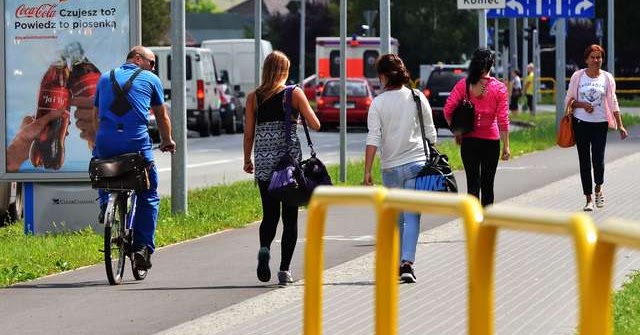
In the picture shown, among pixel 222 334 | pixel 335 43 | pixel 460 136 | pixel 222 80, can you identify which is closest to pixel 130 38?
pixel 460 136

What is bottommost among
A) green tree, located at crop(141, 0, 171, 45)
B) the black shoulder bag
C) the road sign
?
the black shoulder bag

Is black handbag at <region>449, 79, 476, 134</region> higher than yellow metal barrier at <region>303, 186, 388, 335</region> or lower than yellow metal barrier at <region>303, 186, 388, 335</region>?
higher

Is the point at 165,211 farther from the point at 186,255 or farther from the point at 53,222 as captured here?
the point at 186,255

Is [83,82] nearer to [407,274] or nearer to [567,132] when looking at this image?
[567,132]

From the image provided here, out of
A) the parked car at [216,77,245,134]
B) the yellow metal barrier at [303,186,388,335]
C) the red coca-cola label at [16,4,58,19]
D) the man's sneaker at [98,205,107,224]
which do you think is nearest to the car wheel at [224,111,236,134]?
the parked car at [216,77,245,134]

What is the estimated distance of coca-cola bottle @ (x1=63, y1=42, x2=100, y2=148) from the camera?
15.7 metres

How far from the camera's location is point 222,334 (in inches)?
358

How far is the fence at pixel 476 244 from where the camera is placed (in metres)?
4.38

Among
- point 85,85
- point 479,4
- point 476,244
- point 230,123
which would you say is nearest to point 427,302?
point 476,244

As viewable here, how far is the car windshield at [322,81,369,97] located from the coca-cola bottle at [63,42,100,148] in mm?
30959

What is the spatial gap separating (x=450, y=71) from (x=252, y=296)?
119 feet

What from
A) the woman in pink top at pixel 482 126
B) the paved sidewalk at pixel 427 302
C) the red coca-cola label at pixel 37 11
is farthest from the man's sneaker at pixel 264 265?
the red coca-cola label at pixel 37 11

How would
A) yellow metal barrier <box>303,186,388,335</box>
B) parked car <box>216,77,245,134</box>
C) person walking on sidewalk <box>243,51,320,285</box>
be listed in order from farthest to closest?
parked car <box>216,77,245,134</box>
person walking on sidewalk <box>243,51,320,285</box>
yellow metal barrier <box>303,186,388,335</box>

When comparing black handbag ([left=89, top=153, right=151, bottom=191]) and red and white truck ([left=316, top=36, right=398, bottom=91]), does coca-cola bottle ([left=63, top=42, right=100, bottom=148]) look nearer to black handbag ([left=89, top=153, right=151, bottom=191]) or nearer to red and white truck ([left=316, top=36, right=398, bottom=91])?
black handbag ([left=89, top=153, right=151, bottom=191])
